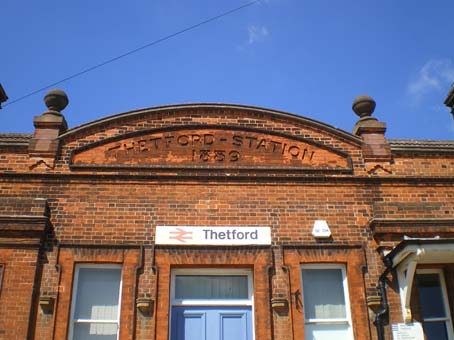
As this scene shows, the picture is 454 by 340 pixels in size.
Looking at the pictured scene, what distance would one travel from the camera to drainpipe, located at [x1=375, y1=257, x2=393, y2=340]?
29.3ft

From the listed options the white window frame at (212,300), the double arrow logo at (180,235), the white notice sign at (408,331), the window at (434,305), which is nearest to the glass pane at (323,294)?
Answer: the white notice sign at (408,331)

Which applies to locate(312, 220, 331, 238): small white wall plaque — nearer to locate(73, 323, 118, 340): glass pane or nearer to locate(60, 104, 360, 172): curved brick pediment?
locate(60, 104, 360, 172): curved brick pediment

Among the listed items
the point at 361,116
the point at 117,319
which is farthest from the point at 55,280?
the point at 361,116

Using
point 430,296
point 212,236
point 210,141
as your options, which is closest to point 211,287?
point 212,236

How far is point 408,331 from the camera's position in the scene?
29.1ft

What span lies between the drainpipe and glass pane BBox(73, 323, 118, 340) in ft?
14.5

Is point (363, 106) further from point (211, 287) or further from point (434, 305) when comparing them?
point (211, 287)

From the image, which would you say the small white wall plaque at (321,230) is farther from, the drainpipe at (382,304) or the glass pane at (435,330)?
the glass pane at (435,330)

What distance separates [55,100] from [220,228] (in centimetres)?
438

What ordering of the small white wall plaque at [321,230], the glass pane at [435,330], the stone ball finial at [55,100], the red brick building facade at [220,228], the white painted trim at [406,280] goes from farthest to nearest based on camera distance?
the stone ball finial at [55,100] → the small white wall plaque at [321,230] → the glass pane at [435,330] → the red brick building facade at [220,228] → the white painted trim at [406,280]

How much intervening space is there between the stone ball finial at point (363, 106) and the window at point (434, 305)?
3448mm

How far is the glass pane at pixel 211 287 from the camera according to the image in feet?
30.8

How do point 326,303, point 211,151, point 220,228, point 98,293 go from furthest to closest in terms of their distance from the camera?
→ point 211,151, point 220,228, point 326,303, point 98,293

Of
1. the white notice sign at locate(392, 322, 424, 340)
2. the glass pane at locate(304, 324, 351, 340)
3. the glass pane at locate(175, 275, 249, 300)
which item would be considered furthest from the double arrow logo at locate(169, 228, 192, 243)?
the white notice sign at locate(392, 322, 424, 340)
